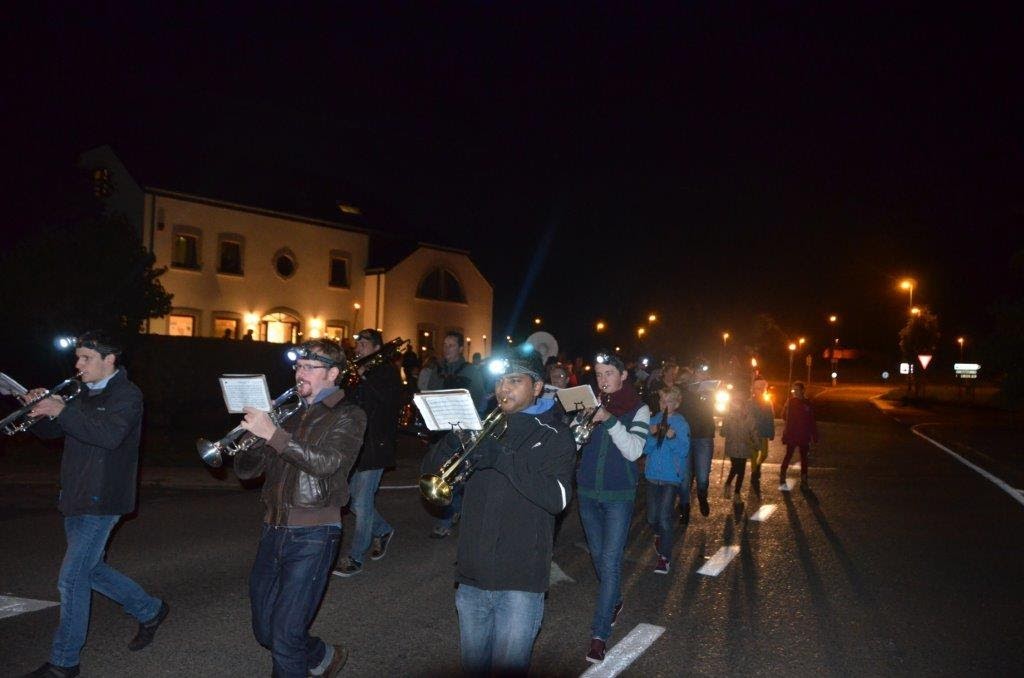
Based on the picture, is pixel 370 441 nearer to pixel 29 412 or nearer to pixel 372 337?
pixel 372 337

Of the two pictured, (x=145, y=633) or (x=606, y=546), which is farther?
(x=606, y=546)

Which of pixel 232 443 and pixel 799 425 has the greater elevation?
pixel 232 443

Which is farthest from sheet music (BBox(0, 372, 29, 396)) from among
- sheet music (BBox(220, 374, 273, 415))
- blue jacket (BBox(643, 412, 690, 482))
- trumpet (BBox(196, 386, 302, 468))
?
blue jacket (BBox(643, 412, 690, 482))

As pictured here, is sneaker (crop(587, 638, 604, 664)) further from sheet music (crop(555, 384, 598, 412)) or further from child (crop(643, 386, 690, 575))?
child (crop(643, 386, 690, 575))

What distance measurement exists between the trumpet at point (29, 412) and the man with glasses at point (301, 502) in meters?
1.40

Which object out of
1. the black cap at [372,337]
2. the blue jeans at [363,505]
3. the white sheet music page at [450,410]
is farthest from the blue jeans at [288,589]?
the black cap at [372,337]

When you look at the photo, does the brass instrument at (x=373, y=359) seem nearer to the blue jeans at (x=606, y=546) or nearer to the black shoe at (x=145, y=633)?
the blue jeans at (x=606, y=546)

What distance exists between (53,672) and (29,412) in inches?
57.1

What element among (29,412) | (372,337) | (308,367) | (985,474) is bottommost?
(985,474)

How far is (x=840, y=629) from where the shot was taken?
6.58 metres

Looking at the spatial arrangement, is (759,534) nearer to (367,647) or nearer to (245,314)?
(367,647)

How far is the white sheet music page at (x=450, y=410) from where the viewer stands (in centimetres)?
427

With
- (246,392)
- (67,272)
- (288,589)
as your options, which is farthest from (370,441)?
(67,272)

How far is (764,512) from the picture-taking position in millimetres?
11969
